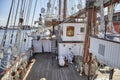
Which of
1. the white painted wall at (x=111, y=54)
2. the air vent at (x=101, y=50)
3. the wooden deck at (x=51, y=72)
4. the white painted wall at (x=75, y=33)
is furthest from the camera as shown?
the white painted wall at (x=75, y=33)

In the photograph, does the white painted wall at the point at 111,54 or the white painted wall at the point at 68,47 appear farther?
the white painted wall at the point at 68,47

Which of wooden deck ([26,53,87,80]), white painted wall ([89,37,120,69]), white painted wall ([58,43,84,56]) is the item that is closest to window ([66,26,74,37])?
white painted wall ([58,43,84,56])

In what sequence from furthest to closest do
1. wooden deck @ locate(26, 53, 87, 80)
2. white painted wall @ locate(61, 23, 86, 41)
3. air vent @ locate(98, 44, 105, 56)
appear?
white painted wall @ locate(61, 23, 86, 41) → wooden deck @ locate(26, 53, 87, 80) → air vent @ locate(98, 44, 105, 56)

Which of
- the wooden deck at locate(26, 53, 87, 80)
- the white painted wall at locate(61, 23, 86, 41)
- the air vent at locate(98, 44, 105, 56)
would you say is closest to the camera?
the air vent at locate(98, 44, 105, 56)

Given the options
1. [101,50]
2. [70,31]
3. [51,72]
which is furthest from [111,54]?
[70,31]

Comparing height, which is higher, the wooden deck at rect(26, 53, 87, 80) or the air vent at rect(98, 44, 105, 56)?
the air vent at rect(98, 44, 105, 56)

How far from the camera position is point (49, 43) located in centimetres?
1903

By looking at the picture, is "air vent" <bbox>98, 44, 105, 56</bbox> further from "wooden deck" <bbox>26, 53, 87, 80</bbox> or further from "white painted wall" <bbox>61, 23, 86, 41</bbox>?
"white painted wall" <bbox>61, 23, 86, 41</bbox>

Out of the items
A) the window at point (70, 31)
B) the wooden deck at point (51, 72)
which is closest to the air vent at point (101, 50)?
A: the wooden deck at point (51, 72)

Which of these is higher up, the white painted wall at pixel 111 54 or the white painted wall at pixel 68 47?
the white painted wall at pixel 111 54

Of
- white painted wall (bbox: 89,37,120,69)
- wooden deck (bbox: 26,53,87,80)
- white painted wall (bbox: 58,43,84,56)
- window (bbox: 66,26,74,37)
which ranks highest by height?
window (bbox: 66,26,74,37)

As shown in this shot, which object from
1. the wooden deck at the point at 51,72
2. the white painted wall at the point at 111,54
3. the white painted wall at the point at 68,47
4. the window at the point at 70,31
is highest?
the window at the point at 70,31

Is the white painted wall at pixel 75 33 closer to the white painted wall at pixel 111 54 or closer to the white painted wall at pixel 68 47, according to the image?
the white painted wall at pixel 68 47

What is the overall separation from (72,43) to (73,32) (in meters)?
0.85
